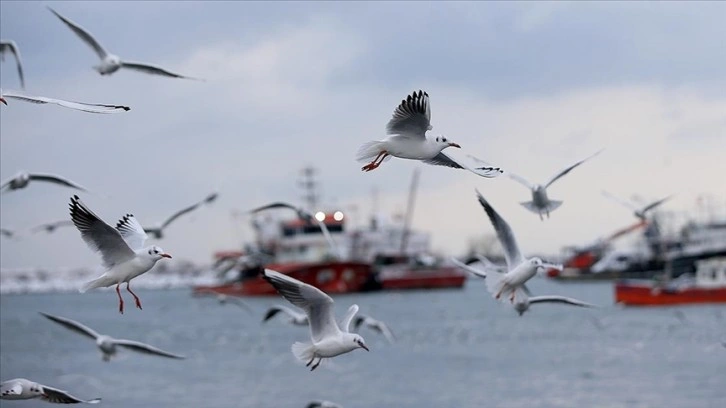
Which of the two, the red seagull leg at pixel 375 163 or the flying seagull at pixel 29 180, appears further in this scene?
the flying seagull at pixel 29 180

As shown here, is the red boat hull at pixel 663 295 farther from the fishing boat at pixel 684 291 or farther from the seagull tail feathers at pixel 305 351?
the seagull tail feathers at pixel 305 351

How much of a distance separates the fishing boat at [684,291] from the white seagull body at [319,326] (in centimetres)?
5166

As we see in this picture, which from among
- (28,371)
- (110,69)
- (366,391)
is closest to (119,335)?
(28,371)

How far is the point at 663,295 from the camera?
66.5m

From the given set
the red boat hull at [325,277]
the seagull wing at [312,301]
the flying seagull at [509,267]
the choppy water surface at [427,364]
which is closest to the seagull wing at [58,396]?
the seagull wing at [312,301]

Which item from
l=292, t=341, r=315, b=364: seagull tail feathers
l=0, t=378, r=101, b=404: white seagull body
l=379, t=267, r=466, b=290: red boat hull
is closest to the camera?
l=292, t=341, r=315, b=364: seagull tail feathers

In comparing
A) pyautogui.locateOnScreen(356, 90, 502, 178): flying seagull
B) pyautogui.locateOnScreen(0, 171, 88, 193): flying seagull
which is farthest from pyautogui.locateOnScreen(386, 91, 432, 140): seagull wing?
pyautogui.locateOnScreen(0, 171, 88, 193): flying seagull

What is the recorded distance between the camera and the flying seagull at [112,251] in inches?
468

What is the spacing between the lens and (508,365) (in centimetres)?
4181

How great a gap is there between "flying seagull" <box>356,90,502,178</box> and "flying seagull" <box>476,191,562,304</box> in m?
1.98

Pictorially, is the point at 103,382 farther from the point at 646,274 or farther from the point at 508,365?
the point at 646,274

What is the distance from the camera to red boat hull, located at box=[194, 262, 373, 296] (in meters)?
84.1

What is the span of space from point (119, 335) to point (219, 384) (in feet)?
77.9

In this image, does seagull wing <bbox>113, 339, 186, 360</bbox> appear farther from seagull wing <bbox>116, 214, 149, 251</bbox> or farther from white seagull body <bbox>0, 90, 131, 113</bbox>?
white seagull body <bbox>0, 90, 131, 113</bbox>
